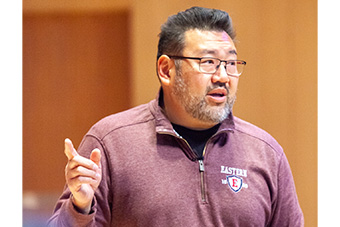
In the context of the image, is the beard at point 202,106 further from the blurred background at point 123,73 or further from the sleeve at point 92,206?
the blurred background at point 123,73

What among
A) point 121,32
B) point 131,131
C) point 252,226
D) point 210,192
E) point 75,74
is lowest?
point 252,226

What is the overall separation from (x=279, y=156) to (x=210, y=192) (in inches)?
11.9

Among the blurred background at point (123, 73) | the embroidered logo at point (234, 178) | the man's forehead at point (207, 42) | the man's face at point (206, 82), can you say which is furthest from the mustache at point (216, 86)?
the blurred background at point (123, 73)

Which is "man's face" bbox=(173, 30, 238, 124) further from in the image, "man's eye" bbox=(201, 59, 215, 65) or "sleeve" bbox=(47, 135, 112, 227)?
"sleeve" bbox=(47, 135, 112, 227)

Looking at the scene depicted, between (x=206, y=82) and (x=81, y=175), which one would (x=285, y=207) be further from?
(x=81, y=175)

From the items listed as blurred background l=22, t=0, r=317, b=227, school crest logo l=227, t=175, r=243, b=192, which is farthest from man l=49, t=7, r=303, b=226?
blurred background l=22, t=0, r=317, b=227

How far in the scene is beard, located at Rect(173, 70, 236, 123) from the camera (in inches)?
64.6

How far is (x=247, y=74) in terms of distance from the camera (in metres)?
2.50

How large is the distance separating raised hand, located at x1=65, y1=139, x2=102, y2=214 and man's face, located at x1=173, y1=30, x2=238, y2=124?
39 centimetres

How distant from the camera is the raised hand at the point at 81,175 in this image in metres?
1.38

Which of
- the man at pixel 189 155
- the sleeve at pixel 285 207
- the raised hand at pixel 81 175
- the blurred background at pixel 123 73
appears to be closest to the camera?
the raised hand at pixel 81 175
